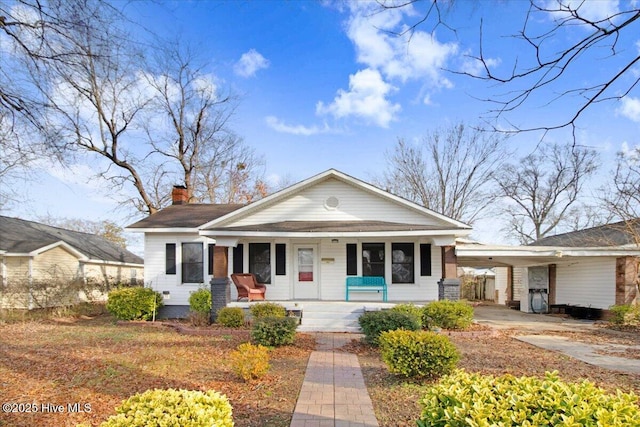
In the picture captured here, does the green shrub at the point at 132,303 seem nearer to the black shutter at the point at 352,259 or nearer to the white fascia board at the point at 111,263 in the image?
the black shutter at the point at 352,259

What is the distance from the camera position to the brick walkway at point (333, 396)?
461 cm

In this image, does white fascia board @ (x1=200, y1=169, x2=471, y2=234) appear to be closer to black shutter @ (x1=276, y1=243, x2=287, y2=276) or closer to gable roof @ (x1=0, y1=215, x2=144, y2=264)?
black shutter @ (x1=276, y1=243, x2=287, y2=276)

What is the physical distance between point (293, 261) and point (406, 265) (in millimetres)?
3969

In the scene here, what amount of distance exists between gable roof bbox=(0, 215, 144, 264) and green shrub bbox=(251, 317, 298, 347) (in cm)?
1416

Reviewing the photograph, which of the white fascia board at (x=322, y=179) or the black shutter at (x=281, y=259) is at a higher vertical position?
the white fascia board at (x=322, y=179)

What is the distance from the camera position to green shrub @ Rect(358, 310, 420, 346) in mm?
8680

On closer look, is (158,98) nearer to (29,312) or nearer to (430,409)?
(29,312)

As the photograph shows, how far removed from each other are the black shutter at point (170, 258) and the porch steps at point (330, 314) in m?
3.25

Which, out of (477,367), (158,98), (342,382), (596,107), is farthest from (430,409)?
(158,98)

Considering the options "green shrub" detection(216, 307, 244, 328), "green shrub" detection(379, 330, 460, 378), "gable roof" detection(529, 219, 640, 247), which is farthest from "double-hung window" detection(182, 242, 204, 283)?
"gable roof" detection(529, 219, 640, 247)

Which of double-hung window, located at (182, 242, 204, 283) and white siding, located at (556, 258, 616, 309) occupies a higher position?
double-hung window, located at (182, 242, 204, 283)

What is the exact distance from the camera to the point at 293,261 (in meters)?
14.0

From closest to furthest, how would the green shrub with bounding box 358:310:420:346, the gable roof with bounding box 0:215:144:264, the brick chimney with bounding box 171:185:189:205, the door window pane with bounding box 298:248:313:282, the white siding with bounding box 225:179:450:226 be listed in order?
the green shrub with bounding box 358:310:420:346 < the white siding with bounding box 225:179:450:226 < the door window pane with bounding box 298:248:313:282 < the gable roof with bounding box 0:215:144:264 < the brick chimney with bounding box 171:185:189:205

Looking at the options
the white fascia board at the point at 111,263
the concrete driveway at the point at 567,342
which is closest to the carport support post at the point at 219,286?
the concrete driveway at the point at 567,342
